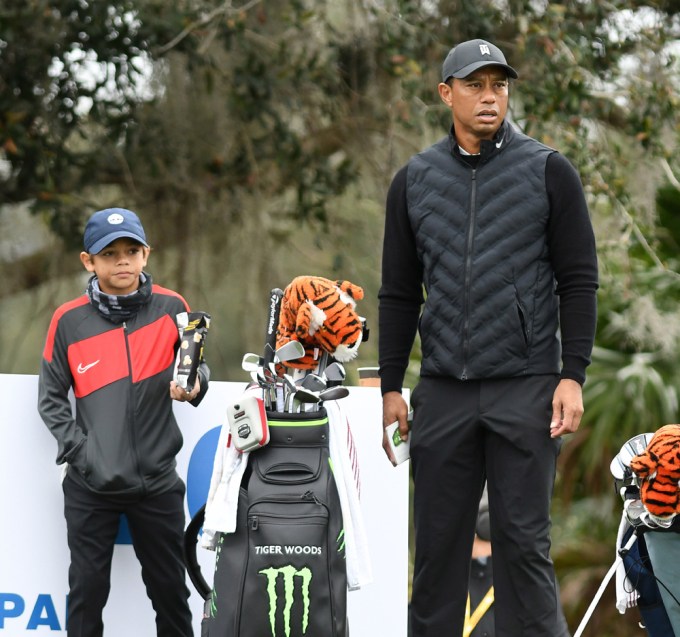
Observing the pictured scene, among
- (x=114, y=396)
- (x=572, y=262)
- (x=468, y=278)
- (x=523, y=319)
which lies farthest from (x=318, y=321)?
(x=114, y=396)

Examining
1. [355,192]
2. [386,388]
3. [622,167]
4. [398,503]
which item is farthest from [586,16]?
[386,388]

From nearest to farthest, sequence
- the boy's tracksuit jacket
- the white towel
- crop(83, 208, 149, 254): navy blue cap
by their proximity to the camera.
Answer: the white towel → the boy's tracksuit jacket → crop(83, 208, 149, 254): navy blue cap

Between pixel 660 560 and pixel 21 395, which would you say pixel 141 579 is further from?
pixel 660 560

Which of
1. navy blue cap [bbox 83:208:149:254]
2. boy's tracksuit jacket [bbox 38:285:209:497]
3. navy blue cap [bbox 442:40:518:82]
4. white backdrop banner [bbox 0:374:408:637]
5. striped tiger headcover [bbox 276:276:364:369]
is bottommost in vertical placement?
white backdrop banner [bbox 0:374:408:637]

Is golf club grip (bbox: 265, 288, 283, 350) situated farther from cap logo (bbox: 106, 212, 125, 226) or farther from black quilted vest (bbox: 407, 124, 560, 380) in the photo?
cap logo (bbox: 106, 212, 125, 226)

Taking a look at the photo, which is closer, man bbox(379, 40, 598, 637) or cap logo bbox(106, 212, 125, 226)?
man bbox(379, 40, 598, 637)

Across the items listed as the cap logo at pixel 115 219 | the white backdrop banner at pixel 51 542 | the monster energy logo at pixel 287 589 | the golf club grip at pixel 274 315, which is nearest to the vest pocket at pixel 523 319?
the golf club grip at pixel 274 315

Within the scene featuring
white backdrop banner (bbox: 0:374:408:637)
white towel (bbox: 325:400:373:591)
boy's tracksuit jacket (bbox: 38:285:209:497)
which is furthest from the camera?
white backdrop banner (bbox: 0:374:408:637)

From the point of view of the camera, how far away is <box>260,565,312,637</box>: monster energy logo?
3553 millimetres

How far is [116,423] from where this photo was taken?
4305 millimetres

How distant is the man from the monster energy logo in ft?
1.00

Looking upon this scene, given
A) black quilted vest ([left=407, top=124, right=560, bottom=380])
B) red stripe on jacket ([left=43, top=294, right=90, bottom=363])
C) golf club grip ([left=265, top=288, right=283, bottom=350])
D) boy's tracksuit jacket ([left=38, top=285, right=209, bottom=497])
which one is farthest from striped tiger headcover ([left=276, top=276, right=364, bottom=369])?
red stripe on jacket ([left=43, top=294, right=90, bottom=363])

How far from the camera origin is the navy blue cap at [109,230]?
4.43 meters

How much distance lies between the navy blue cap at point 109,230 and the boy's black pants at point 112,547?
81cm
